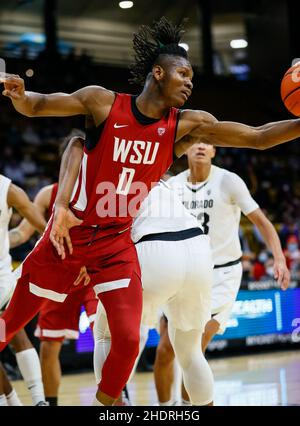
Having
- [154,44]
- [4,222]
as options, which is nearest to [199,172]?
[4,222]

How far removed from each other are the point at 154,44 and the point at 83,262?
3.93ft

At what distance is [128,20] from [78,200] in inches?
634

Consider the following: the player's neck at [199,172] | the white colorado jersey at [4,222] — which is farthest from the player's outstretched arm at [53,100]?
the player's neck at [199,172]

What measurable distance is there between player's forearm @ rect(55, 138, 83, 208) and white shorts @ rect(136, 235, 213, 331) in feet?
1.62

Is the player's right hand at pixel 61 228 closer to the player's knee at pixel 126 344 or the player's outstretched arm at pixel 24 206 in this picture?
the player's knee at pixel 126 344

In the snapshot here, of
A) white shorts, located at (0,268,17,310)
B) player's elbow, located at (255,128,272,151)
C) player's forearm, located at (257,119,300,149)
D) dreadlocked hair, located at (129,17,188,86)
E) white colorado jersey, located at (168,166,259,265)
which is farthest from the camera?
white colorado jersey, located at (168,166,259,265)

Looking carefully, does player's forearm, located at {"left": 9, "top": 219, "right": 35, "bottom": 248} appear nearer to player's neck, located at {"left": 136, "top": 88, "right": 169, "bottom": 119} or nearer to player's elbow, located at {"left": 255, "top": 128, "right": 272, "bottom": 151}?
player's neck, located at {"left": 136, "top": 88, "right": 169, "bottom": 119}

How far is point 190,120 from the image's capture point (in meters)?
3.68

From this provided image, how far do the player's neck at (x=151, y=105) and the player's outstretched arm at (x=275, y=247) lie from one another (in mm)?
1175

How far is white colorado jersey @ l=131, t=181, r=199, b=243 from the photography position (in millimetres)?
3840

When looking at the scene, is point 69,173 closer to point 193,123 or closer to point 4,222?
point 193,123

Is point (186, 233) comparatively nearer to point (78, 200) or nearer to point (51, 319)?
point (78, 200)

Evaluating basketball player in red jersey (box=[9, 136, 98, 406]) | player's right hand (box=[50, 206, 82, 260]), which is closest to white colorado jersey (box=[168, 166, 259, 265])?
basketball player in red jersey (box=[9, 136, 98, 406])

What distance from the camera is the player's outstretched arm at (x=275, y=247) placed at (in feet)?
13.5
